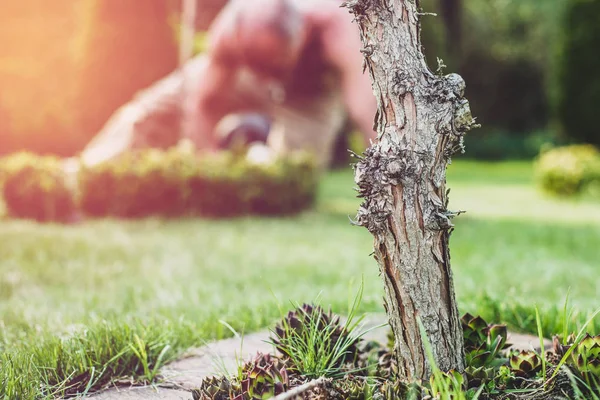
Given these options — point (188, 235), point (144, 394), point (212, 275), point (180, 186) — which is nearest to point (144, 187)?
point (180, 186)

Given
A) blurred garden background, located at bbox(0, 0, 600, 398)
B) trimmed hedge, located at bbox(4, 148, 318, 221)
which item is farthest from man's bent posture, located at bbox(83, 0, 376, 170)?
trimmed hedge, located at bbox(4, 148, 318, 221)

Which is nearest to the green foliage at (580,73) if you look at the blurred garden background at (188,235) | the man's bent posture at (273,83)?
the blurred garden background at (188,235)

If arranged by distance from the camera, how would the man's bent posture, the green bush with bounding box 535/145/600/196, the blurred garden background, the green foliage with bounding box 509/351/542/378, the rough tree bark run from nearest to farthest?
the rough tree bark → the green foliage with bounding box 509/351/542/378 → the blurred garden background → the man's bent posture → the green bush with bounding box 535/145/600/196

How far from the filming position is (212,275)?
13.5 ft

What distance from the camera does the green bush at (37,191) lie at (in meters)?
6.42

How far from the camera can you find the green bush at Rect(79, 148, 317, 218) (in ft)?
21.1

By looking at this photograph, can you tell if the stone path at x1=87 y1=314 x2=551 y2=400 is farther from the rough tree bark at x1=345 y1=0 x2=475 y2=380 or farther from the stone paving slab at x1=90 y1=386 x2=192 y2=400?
the rough tree bark at x1=345 y1=0 x2=475 y2=380

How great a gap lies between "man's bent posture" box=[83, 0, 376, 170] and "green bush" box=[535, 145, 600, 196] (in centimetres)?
313

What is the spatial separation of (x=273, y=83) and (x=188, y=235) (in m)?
4.35

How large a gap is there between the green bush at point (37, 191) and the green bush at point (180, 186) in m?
0.19

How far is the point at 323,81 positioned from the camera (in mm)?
8812

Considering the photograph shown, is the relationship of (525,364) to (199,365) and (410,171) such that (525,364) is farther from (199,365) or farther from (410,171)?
(199,365)

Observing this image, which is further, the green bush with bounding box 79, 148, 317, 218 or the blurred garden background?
the green bush with bounding box 79, 148, 317, 218

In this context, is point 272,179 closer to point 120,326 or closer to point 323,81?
point 323,81
